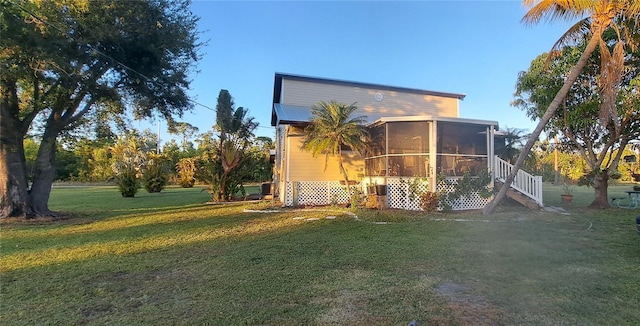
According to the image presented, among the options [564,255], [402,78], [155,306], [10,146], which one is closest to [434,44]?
[402,78]

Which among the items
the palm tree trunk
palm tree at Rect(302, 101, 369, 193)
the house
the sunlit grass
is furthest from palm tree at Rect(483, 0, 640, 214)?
the sunlit grass

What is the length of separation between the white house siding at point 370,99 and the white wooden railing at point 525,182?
18.5 ft

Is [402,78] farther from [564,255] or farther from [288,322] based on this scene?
[288,322]

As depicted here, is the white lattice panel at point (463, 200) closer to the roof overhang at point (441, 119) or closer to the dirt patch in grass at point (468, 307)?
the roof overhang at point (441, 119)

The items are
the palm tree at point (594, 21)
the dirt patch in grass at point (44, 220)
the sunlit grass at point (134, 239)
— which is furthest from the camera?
the dirt patch in grass at point (44, 220)

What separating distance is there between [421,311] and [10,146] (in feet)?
39.4

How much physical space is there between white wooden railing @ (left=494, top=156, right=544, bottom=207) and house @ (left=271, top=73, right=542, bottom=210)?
243 mm

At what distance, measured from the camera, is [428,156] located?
1125 cm

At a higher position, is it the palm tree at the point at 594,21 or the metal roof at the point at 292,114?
the palm tree at the point at 594,21

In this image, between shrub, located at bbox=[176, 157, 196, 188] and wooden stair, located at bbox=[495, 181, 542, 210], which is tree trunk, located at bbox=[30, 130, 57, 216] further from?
shrub, located at bbox=[176, 157, 196, 188]

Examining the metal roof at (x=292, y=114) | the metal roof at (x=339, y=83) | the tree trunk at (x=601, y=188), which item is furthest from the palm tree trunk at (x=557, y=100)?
the metal roof at (x=339, y=83)

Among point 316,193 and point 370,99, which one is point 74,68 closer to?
point 316,193

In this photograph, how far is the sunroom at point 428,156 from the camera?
11188 mm

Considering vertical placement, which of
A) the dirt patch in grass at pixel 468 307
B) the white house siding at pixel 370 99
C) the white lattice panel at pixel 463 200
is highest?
the white house siding at pixel 370 99
